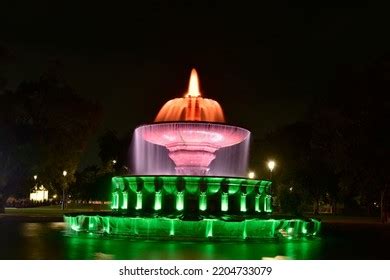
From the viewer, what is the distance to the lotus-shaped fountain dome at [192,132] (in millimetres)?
21609

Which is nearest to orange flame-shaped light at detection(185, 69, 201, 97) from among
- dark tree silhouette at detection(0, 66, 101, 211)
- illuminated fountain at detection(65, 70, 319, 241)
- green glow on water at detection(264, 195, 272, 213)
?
illuminated fountain at detection(65, 70, 319, 241)

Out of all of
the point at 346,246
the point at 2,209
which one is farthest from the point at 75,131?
the point at 346,246

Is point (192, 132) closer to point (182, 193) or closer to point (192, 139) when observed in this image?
point (192, 139)

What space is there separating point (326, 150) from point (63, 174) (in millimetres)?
19602

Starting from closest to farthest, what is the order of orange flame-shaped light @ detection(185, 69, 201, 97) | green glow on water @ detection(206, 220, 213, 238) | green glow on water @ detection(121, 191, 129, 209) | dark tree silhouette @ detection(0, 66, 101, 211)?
green glow on water @ detection(206, 220, 213, 238) < green glow on water @ detection(121, 191, 129, 209) < orange flame-shaped light @ detection(185, 69, 201, 97) < dark tree silhouette @ detection(0, 66, 101, 211)

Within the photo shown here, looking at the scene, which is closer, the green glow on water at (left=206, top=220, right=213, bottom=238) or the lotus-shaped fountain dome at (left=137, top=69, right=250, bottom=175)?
the green glow on water at (left=206, top=220, right=213, bottom=238)

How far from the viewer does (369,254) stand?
48.5 ft

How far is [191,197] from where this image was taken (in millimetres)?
19312

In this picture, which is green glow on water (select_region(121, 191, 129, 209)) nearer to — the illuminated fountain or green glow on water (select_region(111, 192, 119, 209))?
the illuminated fountain

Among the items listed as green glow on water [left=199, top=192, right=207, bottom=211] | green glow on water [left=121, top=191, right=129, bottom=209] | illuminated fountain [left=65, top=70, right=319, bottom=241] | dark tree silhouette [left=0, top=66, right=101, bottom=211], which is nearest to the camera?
illuminated fountain [left=65, top=70, right=319, bottom=241]

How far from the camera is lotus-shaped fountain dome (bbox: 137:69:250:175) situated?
21609 mm

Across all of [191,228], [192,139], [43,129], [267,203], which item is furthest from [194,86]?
[43,129]

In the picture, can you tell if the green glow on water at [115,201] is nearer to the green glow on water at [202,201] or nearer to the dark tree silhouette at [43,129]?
the green glow on water at [202,201]

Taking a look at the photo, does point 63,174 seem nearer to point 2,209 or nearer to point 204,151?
point 2,209
